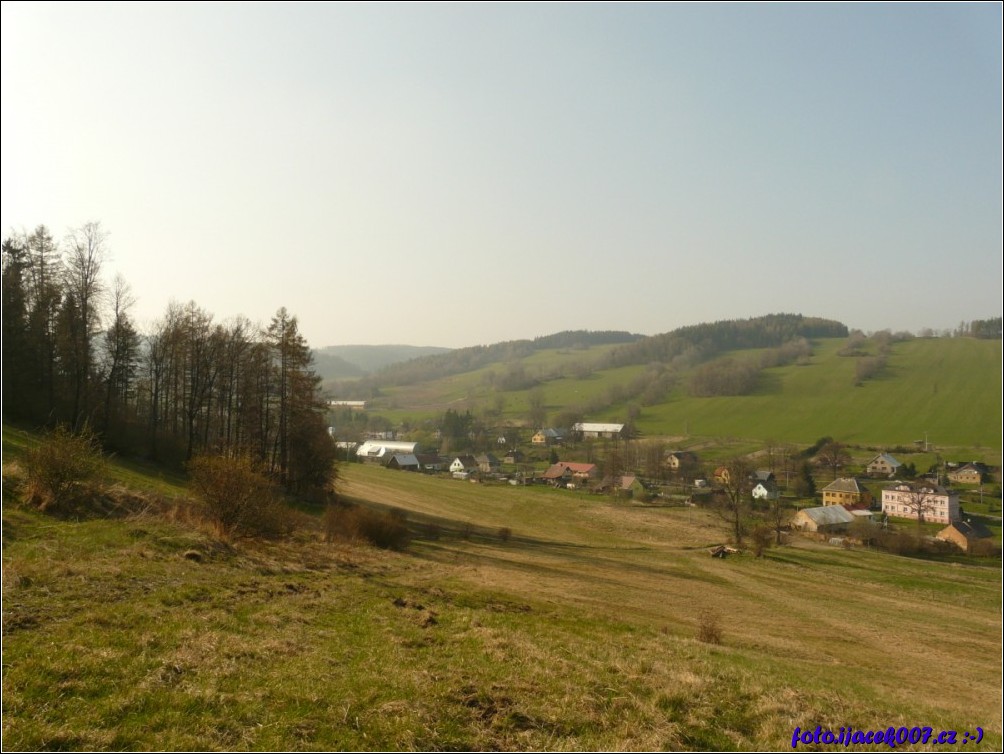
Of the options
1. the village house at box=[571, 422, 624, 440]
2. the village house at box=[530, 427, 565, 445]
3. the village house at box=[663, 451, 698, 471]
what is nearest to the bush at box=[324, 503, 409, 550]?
the village house at box=[663, 451, 698, 471]

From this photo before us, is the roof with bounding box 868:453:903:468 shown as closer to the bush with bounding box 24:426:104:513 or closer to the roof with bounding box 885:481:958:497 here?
the roof with bounding box 885:481:958:497

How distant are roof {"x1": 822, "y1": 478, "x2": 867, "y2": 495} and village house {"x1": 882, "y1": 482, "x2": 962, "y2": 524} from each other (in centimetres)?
235

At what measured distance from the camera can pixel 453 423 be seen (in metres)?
113

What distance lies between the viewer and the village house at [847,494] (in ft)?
197

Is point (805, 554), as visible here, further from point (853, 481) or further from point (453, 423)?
point (453, 423)

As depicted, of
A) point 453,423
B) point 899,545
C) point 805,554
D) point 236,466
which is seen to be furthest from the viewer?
point 453,423

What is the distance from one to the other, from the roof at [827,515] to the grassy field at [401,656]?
26221 millimetres

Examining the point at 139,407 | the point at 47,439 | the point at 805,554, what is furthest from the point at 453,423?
the point at 47,439

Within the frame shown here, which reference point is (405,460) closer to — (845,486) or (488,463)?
(488,463)

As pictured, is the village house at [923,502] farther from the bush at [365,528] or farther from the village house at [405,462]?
the village house at [405,462]

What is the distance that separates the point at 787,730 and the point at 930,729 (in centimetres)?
366

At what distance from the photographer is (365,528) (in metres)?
28.3

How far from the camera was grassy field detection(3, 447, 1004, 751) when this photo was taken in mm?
7602

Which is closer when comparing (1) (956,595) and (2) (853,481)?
(1) (956,595)
